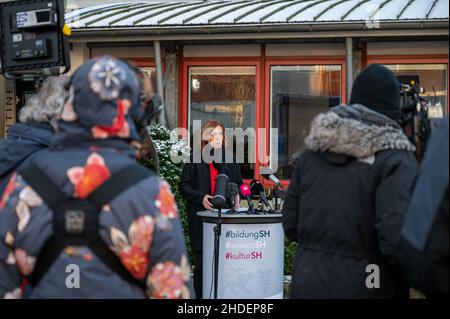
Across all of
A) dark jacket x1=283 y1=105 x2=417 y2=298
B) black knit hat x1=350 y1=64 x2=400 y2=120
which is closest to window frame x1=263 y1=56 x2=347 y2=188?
black knit hat x1=350 y1=64 x2=400 y2=120

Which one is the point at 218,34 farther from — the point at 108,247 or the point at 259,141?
the point at 108,247

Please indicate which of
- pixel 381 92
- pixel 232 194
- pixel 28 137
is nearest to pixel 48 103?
pixel 28 137

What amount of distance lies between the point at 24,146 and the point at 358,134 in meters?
1.65

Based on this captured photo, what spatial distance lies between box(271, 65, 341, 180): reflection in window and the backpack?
7066 millimetres

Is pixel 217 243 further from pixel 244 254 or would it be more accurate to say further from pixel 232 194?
pixel 232 194

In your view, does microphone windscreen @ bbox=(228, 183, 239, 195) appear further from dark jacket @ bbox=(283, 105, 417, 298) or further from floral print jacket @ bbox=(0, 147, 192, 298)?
floral print jacket @ bbox=(0, 147, 192, 298)

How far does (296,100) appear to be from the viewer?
9.17m

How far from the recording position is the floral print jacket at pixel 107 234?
2098 millimetres

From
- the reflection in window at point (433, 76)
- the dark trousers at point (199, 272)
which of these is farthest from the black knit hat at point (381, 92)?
the reflection in window at point (433, 76)

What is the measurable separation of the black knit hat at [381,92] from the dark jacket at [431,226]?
1.06 metres

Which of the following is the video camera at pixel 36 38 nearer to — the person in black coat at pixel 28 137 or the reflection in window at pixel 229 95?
the person in black coat at pixel 28 137

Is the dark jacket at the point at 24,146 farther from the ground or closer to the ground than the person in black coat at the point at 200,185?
farther from the ground
